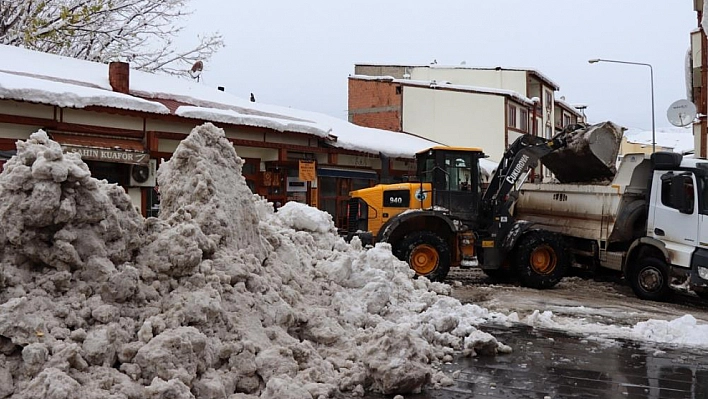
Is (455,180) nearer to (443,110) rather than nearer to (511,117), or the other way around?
(443,110)

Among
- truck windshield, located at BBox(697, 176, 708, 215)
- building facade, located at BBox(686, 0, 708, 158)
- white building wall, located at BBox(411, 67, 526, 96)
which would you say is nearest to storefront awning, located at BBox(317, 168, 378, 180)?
building facade, located at BBox(686, 0, 708, 158)

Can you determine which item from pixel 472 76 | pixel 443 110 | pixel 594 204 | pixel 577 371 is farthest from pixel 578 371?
pixel 472 76

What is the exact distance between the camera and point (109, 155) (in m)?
12.0

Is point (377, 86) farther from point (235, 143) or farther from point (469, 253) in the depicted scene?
point (469, 253)

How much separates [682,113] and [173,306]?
14.5 m

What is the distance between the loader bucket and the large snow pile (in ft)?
22.9

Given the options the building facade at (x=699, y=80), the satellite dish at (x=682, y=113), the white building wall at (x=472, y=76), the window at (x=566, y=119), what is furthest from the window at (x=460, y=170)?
the window at (x=566, y=119)

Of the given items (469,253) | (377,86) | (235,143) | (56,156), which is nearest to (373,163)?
(235,143)

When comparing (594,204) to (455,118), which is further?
(455,118)

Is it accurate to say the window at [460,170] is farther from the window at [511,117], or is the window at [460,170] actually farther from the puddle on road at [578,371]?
the window at [511,117]

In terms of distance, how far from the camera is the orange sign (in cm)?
1585

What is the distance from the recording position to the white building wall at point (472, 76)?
1221 inches

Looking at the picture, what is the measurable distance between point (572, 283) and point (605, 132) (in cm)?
322

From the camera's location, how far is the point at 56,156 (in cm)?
486
